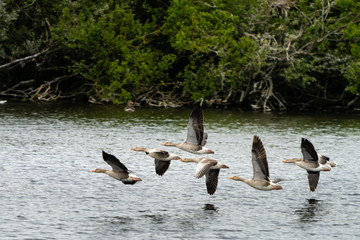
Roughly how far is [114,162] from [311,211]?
6.79m

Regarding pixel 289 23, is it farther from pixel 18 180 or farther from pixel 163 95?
pixel 18 180

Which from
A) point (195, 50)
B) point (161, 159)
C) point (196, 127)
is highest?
point (195, 50)

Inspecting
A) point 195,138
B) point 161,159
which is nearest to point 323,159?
point 195,138

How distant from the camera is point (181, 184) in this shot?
28062 mm

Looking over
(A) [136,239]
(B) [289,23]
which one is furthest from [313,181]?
(B) [289,23]

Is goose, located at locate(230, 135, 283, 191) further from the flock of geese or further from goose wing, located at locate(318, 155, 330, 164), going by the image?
goose wing, located at locate(318, 155, 330, 164)

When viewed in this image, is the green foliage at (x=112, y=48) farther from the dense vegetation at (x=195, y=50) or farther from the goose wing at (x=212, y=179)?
the goose wing at (x=212, y=179)

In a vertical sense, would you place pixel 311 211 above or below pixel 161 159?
below

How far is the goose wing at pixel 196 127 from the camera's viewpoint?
24.3 metres

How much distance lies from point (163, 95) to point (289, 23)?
42.0ft

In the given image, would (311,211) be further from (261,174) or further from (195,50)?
(195,50)

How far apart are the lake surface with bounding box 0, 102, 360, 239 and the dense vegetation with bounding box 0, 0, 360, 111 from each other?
12119mm

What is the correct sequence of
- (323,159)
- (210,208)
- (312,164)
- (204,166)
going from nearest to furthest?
(204,166) → (210,208) → (312,164) → (323,159)

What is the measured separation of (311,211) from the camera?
76.7ft
